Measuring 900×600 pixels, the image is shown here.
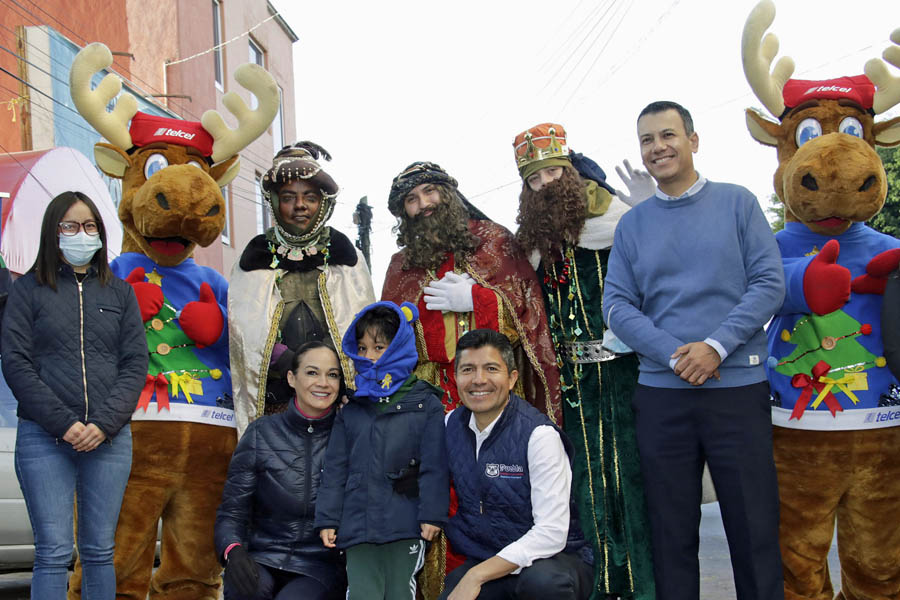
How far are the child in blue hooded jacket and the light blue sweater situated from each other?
92 cm

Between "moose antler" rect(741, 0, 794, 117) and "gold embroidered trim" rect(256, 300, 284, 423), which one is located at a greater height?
"moose antler" rect(741, 0, 794, 117)

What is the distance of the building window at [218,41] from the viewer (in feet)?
51.6

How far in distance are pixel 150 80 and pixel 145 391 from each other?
404 inches

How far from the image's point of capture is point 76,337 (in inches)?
142

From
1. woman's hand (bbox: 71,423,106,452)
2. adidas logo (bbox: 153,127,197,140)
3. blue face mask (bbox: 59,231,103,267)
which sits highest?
adidas logo (bbox: 153,127,197,140)

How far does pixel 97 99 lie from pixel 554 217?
2482 mm

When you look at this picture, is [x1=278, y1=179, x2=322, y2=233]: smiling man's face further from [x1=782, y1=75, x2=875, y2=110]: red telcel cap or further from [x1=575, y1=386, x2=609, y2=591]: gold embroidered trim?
[x1=782, y1=75, x2=875, y2=110]: red telcel cap

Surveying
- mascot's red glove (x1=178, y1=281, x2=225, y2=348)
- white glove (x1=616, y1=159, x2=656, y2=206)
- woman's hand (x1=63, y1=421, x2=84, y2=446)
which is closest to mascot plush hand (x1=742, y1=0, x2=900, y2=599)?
white glove (x1=616, y1=159, x2=656, y2=206)

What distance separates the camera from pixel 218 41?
15.8m

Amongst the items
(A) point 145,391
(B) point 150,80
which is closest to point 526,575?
(A) point 145,391

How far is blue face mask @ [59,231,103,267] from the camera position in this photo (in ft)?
12.1

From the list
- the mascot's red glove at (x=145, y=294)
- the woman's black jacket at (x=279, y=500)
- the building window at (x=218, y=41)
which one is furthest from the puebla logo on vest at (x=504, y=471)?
the building window at (x=218, y=41)

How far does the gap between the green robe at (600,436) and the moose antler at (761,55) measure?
107 cm

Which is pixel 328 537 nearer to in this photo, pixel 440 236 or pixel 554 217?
pixel 440 236
